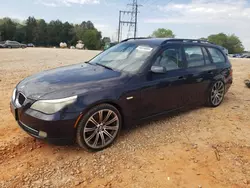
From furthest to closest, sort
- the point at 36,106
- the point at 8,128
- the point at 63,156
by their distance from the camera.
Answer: the point at 8,128 < the point at 63,156 < the point at 36,106

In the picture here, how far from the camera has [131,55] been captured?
3.80 meters

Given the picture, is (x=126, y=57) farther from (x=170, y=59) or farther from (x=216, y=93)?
(x=216, y=93)

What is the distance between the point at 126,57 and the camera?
382 centimetres

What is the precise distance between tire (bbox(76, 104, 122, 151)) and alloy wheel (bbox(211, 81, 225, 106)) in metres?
2.67

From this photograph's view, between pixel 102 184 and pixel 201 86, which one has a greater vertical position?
pixel 201 86

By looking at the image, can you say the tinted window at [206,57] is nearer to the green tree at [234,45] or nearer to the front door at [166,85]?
the front door at [166,85]

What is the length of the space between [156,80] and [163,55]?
511mm

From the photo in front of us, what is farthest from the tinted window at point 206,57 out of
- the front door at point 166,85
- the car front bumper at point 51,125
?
the car front bumper at point 51,125

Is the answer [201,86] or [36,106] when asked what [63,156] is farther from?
[201,86]

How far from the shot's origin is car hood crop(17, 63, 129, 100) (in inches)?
110

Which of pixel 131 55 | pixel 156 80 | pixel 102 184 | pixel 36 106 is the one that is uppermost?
pixel 131 55

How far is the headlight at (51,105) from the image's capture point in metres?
2.64

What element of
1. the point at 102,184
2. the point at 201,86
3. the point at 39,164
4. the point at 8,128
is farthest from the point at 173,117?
the point at 8,128

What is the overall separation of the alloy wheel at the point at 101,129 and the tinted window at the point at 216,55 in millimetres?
2940
